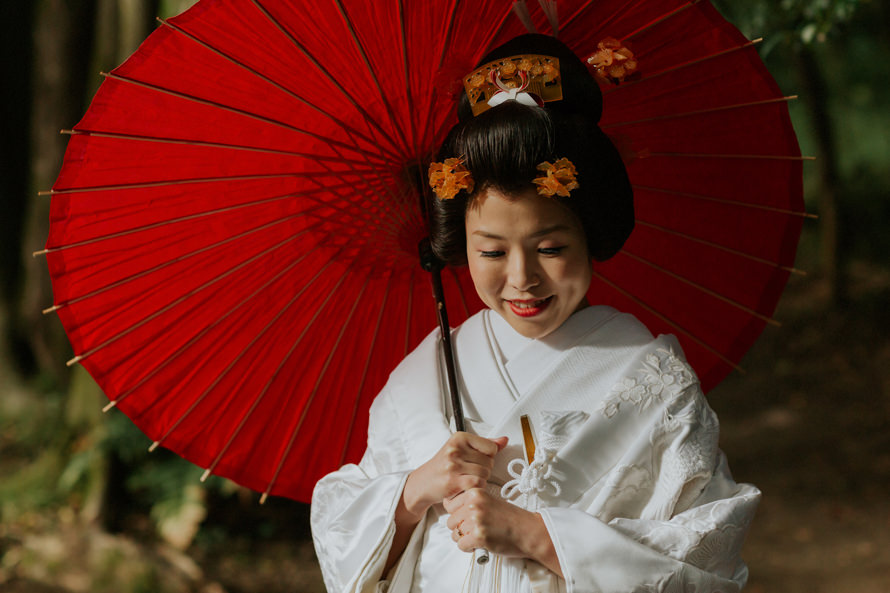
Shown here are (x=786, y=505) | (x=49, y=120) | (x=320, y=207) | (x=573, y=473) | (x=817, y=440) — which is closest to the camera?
(x=573, y=473)

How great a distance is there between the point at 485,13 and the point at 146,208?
3.10ft

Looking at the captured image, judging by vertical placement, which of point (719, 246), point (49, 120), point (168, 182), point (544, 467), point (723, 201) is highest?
point (49, 120)

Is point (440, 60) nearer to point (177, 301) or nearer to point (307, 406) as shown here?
point (177, 301)

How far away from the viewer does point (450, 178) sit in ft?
5.96

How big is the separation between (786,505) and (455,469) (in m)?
5.22

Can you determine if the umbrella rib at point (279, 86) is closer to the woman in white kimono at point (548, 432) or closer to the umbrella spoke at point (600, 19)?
the woman in white kimono at point (548, 432)

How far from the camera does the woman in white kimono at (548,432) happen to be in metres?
1.71

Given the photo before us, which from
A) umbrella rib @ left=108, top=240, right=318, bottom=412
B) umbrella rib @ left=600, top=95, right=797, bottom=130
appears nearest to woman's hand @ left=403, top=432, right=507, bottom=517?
umbrella rib @ left=108, top=240, right=318, bottom=412

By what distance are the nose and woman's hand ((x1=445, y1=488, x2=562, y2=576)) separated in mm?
447

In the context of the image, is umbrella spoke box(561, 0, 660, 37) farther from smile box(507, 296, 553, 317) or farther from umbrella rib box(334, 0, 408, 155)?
smile box(507, 296, 553, 317)

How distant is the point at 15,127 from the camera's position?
6297 mm

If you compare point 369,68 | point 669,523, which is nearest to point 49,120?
point 369,68

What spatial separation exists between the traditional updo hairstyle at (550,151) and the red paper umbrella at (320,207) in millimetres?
123

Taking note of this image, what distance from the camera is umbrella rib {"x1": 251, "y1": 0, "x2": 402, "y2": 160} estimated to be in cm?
182
